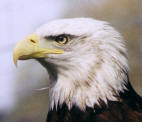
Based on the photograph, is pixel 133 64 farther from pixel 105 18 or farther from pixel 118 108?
pixel 118 108

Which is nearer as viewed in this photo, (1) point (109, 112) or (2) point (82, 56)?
(1) point (109, 112)

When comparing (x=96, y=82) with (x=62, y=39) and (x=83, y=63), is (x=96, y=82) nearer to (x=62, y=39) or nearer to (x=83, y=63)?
(x=83, y=63)

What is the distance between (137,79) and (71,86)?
2.06 meters

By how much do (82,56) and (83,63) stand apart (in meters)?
0.03

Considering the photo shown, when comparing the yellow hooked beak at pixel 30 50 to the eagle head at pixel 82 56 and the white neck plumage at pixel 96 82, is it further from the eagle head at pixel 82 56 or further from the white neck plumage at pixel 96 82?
the white neck plumage at pixel 96 82

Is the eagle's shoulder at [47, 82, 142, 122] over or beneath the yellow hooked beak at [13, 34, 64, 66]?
beneath

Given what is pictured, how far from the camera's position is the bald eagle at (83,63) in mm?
2484

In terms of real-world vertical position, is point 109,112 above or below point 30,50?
below

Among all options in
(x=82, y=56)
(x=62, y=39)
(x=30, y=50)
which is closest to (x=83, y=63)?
(x=82, y=56)

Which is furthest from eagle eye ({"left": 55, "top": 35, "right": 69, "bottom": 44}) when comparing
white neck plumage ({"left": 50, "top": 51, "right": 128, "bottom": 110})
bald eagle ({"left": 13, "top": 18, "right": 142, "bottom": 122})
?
white neck plumage ({"left": 50, "top": 51, "right": 128, "bottom": 110})

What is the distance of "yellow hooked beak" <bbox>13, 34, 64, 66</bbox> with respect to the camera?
8.09 feet

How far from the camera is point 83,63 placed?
8.30 feet

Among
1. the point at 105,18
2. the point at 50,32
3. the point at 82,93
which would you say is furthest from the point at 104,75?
the point at 105,18

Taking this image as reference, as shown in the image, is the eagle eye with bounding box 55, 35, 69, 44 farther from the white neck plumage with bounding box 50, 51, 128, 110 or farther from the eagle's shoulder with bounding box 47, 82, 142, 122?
the eagle's shoulder with bounding box 47, 82, 142, 122
